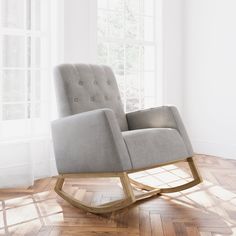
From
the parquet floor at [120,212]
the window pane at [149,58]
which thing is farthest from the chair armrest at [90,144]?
the window pane at [149,58]

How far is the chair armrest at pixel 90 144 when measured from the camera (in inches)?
83.4

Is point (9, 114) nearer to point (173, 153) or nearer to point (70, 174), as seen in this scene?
point (70, 174)

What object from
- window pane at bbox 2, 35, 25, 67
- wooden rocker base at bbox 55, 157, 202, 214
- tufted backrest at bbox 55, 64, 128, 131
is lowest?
wooden rocker base at bbox 55, 157, 202, 214

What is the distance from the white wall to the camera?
4.09 meters

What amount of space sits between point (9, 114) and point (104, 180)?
0.94 meters

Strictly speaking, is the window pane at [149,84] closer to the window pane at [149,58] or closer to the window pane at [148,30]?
the window pane at [149,58]

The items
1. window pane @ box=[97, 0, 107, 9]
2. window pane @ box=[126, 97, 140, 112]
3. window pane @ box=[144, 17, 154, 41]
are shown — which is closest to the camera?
window pane @ box=[97, 0, 107, 9]

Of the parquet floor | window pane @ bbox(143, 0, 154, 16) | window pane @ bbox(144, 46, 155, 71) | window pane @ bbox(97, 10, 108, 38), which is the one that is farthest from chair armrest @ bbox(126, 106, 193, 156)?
window pane @ bbox(143, 0, 154, 16)

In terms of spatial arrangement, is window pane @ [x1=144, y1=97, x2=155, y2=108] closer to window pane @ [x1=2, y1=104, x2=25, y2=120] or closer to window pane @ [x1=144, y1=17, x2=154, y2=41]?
window pane @ [x1=144, y1=17, x2=154, y2=41]

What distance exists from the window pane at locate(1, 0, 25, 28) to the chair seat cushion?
1390mm

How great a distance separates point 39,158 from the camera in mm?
3242

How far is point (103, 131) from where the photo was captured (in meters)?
2.15

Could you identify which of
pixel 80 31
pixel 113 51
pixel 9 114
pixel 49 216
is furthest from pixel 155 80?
pixel 49 216

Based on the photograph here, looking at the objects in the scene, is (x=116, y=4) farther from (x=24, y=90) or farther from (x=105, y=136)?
(x=105, y=136)
